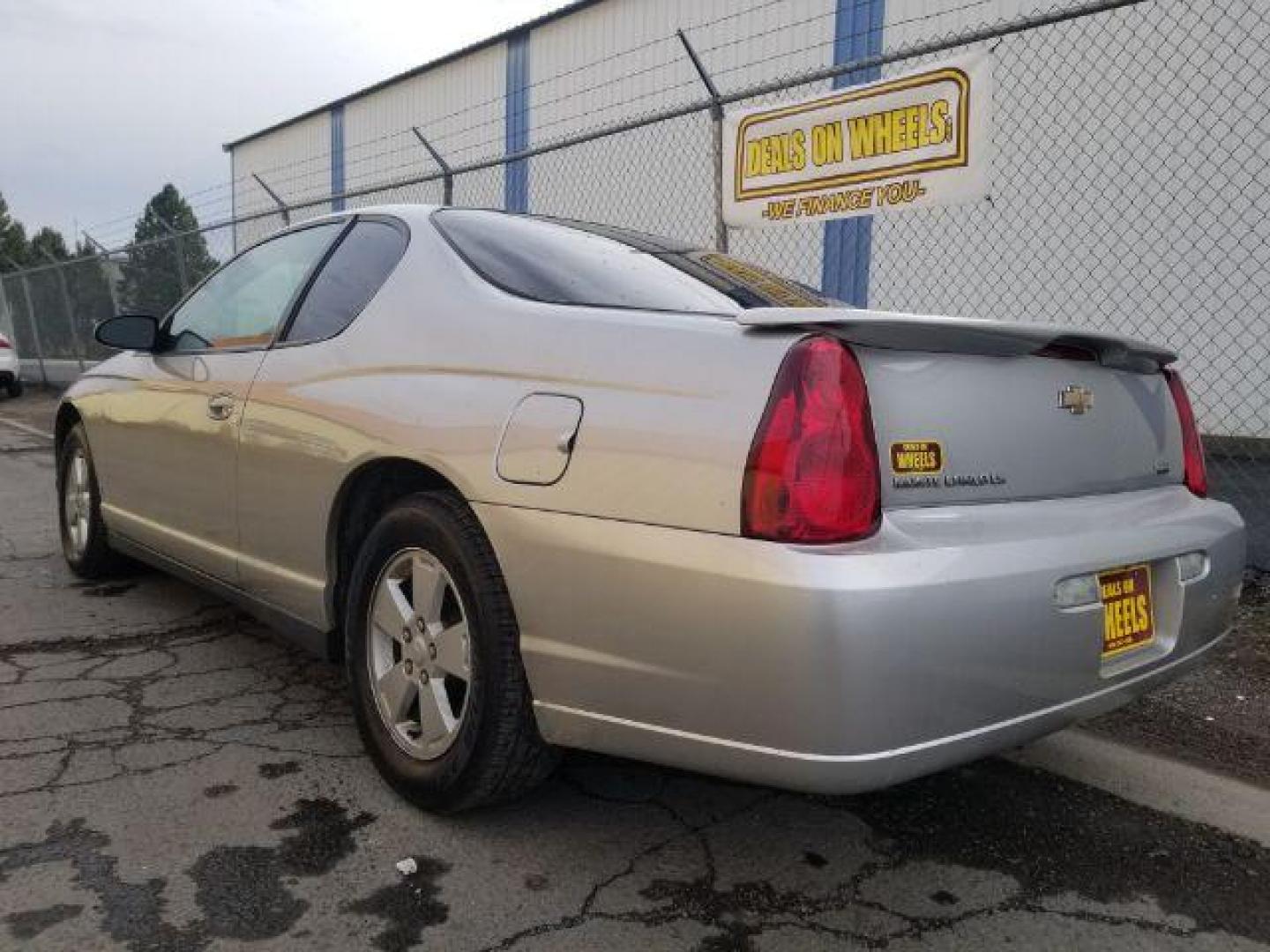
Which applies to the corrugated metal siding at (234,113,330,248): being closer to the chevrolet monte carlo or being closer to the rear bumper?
the chevrolet monte carlo

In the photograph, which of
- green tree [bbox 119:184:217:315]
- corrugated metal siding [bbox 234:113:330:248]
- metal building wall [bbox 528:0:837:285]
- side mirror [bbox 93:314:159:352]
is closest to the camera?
side mirror [bbox 93:314:159:352]

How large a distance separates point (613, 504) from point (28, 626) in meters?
3.13

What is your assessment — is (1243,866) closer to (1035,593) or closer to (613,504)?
(1035,593)

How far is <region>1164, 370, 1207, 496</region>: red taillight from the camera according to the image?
108 inches

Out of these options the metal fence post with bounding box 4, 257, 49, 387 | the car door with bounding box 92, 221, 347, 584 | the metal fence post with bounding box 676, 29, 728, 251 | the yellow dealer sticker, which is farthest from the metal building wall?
the metal fence post with bounding box 4, 257, 49, 387

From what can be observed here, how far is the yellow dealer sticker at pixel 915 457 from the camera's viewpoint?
198cm

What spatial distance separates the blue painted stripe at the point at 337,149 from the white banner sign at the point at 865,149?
1616 centimetres

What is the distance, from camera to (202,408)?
11.2 ft

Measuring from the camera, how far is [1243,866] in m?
2.43

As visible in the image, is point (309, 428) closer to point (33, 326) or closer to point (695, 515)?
point (695, 515)

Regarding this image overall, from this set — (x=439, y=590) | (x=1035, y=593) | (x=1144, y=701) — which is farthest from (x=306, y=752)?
(x=1144, y=701)

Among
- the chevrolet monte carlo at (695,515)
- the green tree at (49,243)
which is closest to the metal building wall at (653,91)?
the chevrolet monte carlo at (695,515)

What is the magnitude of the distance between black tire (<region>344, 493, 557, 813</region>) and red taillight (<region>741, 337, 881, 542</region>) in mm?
685

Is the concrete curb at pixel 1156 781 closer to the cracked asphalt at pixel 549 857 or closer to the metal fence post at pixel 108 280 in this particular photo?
the cracked asphalt at pixel 549 857
